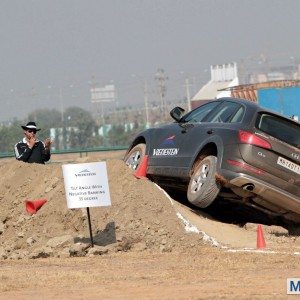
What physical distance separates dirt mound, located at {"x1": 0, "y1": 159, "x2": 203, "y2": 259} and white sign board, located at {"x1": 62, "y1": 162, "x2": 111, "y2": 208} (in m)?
0.60

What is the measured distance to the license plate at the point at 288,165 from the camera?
1549 cm

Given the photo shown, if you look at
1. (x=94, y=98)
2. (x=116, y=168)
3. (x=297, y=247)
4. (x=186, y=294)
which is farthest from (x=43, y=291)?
(x=94, y=98)

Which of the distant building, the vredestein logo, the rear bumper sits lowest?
the distant building

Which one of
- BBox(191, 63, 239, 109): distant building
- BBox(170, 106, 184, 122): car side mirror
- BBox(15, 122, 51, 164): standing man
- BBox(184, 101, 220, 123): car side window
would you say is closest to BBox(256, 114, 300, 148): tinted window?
BBox(184, 101, 220, 123): car side window

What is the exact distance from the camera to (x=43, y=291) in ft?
37.4

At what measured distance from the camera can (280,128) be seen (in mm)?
15867

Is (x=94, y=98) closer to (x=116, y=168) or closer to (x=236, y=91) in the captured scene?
(x=236, y=91)

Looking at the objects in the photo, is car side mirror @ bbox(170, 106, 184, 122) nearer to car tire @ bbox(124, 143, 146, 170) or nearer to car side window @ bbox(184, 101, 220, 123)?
car side window @ bbox(184, 101, 220, 123)

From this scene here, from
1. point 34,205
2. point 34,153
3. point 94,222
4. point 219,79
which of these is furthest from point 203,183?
point 219,79

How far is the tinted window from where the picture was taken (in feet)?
51.6

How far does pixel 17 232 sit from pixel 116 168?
181 cm

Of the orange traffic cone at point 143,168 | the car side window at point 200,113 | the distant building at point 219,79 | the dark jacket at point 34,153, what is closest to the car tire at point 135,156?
the orange traffic cone at point 143,168

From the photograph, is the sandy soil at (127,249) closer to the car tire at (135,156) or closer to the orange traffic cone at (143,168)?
the orange traffic cone at (143,168)

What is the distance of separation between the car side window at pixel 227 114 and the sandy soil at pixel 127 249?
1408 millimetres
